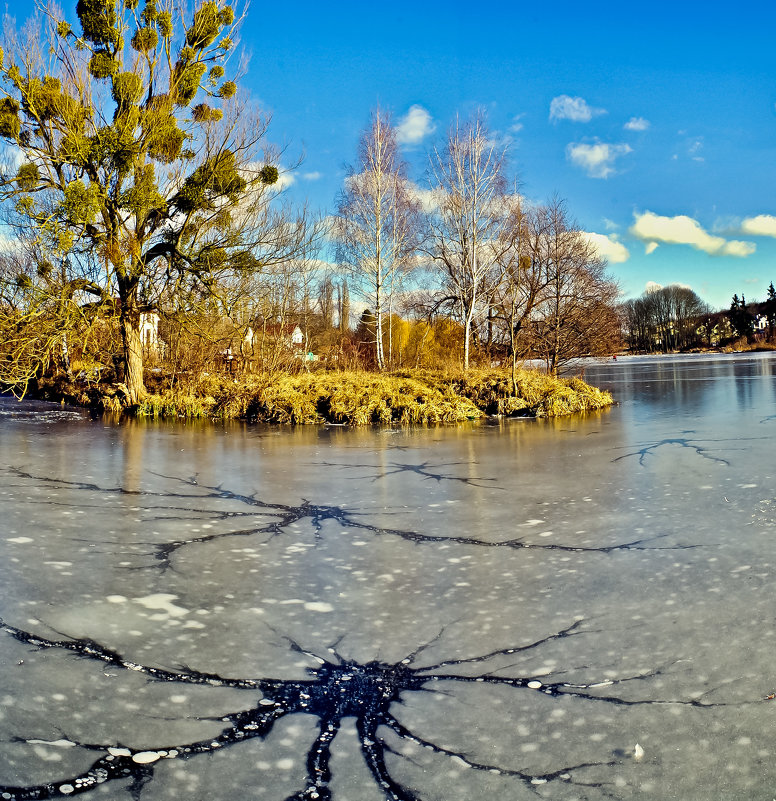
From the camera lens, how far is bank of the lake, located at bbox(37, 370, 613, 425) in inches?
555

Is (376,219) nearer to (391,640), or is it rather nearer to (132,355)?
(132,355)

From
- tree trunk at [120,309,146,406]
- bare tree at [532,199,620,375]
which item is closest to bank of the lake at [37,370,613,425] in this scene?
tree trunk at [120,309,146,406]

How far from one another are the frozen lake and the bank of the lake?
6.97 metres

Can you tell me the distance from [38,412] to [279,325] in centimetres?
861

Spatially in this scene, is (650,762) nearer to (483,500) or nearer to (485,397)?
(483,500)

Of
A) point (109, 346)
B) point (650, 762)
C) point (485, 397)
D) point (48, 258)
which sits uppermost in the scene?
point (48, 258)

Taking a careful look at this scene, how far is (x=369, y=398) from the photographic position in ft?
46.3

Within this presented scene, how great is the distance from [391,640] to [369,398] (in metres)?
11.0

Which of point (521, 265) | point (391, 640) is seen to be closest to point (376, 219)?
point (521, 265)

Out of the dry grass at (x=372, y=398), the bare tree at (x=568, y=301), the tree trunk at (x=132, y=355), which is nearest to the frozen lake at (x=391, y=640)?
the dry grass at (x=372, y=398)

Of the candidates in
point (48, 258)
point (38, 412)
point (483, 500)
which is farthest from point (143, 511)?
point (38, 412)

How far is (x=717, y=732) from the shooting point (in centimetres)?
236

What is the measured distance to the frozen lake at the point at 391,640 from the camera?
2.20 meters

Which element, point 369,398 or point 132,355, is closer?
point 369,398
